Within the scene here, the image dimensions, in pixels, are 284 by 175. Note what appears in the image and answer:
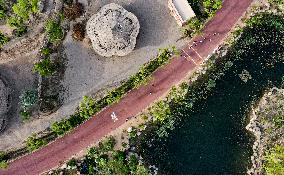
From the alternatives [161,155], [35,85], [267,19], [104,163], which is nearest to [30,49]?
[35,85]

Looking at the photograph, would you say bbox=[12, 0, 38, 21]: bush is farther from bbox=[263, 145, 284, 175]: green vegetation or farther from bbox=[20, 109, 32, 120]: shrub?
bbox=[263, 145, 284, 175]: green vegetation

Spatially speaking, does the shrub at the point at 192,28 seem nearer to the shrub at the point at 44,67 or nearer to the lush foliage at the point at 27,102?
the shrub at the point at 44,67

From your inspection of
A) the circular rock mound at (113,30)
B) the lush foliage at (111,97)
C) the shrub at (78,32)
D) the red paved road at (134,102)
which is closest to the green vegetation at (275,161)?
the red paved road at (134,102)

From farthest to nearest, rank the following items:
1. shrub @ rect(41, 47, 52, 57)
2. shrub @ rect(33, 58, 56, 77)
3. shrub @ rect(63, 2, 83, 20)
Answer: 1. shrub @ rect(63, 2, 83, 20)
2. shrub @ rect(41, 47, 52, 57)
3. shrub @ rect(33, 58, 56, 77)

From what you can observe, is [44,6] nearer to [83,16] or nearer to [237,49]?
[83,16]

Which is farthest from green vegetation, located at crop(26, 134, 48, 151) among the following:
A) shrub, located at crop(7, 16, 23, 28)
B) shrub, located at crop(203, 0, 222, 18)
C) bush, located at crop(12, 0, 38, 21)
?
shrub, located at crop(203, 0, 222, 18)
